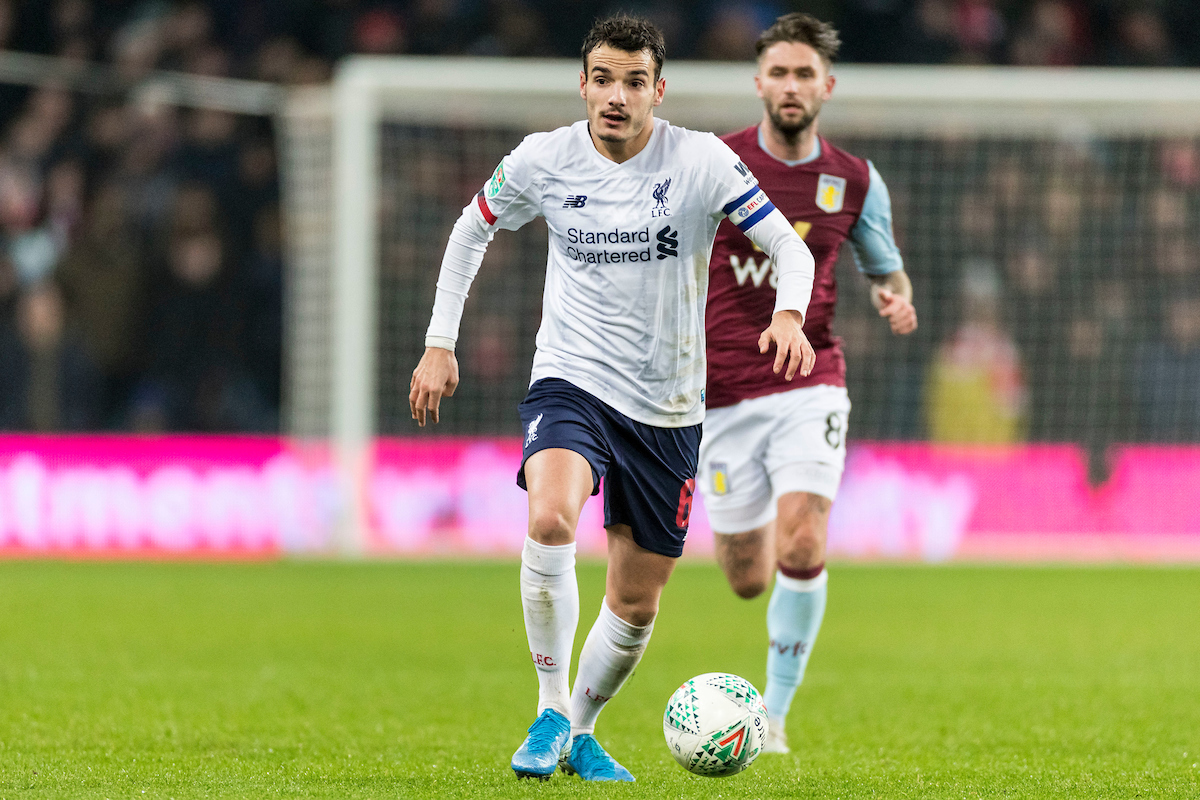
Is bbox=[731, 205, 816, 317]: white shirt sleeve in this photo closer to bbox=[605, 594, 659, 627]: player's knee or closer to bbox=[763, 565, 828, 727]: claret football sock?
bbox=[605, 594, 659, 627]: player's knee

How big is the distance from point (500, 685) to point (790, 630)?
193 centimetres

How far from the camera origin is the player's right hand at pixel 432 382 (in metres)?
5.11

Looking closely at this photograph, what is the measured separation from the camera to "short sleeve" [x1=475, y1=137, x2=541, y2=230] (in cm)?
534

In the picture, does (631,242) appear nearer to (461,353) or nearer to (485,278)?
(485,278)

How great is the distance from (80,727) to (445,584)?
273 inches

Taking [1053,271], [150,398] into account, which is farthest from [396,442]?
[1053,271]

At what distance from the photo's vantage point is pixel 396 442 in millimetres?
14766

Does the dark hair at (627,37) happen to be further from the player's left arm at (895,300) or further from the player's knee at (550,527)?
the player's left arm at (895,300)

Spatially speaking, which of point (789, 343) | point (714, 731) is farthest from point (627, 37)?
point (714, 731)

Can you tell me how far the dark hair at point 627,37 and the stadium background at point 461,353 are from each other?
9619mm

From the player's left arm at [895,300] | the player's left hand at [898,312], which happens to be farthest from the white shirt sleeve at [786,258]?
the player's left hand at [898,312]

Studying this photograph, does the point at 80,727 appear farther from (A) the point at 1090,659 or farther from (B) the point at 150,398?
(B) the point at 150,398

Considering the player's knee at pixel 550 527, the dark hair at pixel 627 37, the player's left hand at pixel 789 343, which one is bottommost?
the player's knee at pixel 550 527

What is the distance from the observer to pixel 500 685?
25.8ft
